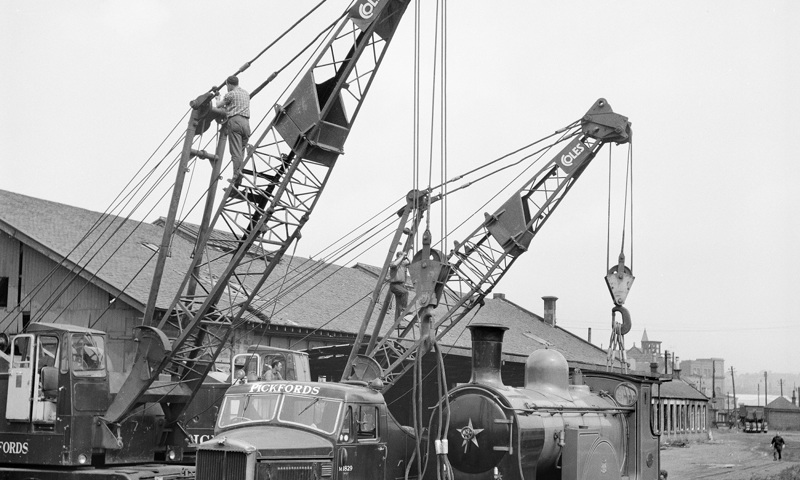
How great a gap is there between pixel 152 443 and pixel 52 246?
9.85 meters

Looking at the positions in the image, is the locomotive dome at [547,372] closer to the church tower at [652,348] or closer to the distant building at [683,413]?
the distant building at [683,413]

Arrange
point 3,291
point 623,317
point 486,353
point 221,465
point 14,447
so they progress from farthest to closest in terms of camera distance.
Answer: point 3,291
point 623,317
point 14,447
point 486,353
point 221,465

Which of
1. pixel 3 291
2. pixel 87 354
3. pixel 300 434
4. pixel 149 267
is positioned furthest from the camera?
pixel 149 267

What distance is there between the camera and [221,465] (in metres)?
10.7

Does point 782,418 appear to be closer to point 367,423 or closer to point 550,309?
point 550,309

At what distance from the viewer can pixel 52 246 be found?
24031 mm

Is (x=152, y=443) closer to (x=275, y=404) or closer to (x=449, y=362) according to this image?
(x=275, y=404)

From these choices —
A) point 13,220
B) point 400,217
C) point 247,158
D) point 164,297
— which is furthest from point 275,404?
point 13,220

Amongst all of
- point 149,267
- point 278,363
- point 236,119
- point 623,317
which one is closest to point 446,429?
point 278,363

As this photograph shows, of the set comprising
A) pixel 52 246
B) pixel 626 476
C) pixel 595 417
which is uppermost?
pixel 52 246

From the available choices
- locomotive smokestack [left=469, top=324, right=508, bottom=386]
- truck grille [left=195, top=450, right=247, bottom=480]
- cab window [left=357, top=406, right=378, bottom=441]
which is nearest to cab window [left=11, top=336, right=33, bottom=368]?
truck grille [left=195, top=450, right=247, bottom=480]

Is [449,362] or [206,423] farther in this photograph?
[449,362]

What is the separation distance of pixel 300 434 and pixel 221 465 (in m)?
1.15

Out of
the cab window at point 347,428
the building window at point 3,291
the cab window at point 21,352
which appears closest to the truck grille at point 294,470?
the cab window at point 347,428
